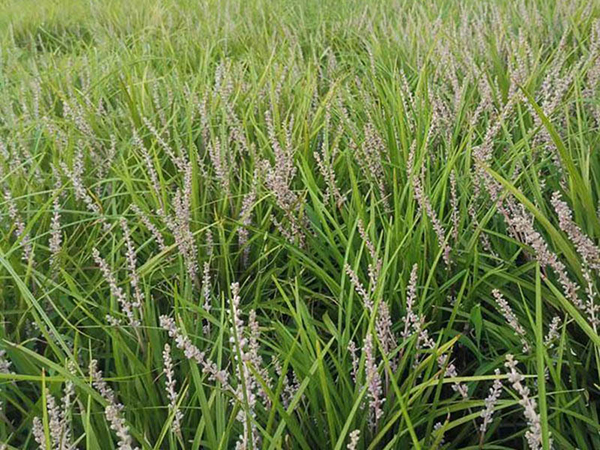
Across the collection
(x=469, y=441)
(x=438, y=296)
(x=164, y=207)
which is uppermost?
(x=164, y=207)

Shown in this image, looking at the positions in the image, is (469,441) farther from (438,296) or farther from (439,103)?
(439,103)

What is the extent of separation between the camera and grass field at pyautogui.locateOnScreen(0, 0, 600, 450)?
3.39 ft

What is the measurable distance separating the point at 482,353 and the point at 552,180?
1.94 feet

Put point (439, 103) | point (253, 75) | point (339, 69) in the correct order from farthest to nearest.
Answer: point (339, 69), point (253, 75), point (439, 103)

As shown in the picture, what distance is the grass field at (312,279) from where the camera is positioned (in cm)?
103

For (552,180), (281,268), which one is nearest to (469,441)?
(281,268)

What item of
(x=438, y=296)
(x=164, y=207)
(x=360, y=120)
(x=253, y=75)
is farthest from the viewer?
(x=253, y=75)

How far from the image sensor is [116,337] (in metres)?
1.16

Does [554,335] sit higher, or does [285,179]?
[285,179]

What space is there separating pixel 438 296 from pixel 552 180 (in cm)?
59

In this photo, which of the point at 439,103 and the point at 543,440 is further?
the point at 439,103

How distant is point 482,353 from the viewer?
135 cm

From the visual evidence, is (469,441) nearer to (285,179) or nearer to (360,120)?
(285,179)

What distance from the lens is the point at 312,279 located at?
1487 millimetres
